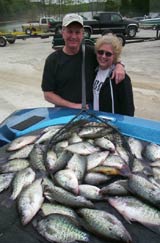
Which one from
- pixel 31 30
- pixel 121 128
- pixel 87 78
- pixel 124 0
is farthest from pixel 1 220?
pixel 124 0

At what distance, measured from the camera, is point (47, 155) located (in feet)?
7.64

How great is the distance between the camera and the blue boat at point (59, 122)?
275 centimetres

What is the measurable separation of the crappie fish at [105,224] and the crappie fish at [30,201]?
22 centimetres

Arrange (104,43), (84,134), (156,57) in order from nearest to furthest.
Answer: (84,134) → (104,43) → (156,57)

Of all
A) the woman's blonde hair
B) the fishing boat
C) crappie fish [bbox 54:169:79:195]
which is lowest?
the fishing boat

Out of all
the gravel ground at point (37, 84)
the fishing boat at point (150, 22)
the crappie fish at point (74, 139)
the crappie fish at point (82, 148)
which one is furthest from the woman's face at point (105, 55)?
the fishing boat at point (150, 22)

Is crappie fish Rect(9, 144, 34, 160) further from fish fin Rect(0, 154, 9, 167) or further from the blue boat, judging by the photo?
the blue boat

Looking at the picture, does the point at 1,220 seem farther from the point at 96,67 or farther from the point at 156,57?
the point at 156,57

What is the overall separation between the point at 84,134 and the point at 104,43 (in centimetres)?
107

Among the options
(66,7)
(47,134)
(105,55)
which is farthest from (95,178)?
(66,7)

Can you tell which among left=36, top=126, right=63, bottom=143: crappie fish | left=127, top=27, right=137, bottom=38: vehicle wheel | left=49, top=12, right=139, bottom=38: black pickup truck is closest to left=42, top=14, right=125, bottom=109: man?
left=36, top=126, right=63, bottom=143: crappie fish

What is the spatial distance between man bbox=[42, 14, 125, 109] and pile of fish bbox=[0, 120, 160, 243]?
0.81m

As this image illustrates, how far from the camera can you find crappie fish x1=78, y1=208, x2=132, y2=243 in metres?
1.65

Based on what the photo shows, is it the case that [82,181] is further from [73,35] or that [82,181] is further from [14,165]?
[73,35]
